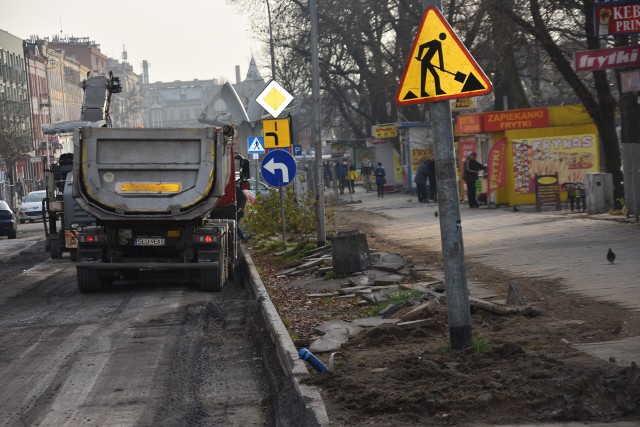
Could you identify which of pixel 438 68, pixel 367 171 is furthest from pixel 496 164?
pixel 367 171

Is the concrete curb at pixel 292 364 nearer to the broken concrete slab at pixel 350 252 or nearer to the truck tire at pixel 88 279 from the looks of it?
the broken concrete slab at pixel 350 252

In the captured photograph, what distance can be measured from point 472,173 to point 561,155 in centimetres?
366

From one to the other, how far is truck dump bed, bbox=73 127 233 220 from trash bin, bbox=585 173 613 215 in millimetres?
13342

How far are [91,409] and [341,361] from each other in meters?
2.26

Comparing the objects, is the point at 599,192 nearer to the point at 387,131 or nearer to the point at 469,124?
the point at 469,124

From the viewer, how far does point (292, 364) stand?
9.72 metres

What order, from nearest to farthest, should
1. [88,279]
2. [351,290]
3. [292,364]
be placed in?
[292,364]
[351,290]
[88,279]

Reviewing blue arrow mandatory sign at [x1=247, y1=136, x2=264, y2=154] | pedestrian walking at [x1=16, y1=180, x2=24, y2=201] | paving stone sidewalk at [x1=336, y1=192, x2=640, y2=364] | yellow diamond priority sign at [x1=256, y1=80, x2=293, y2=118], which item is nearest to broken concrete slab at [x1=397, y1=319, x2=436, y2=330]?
paving stone sidewalk at [x1=336, y1=192, x2=640, y2=364]

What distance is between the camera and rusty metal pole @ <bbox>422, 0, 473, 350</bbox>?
9.55 meters

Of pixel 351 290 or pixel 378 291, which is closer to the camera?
pixel 378 291

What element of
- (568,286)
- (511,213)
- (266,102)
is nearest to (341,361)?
(568,286)

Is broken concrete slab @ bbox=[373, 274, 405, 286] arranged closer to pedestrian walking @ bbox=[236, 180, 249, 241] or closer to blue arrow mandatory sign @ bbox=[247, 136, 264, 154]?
pedestrian walking @ bbox=[236, 180, 249, 241]

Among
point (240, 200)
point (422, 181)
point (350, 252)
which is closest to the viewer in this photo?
point (350, 252)

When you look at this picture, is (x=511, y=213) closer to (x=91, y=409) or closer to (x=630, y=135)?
(x=630, y=135)
